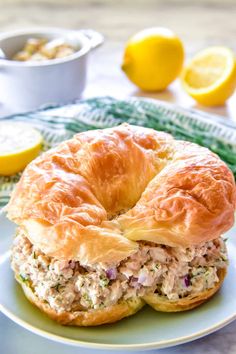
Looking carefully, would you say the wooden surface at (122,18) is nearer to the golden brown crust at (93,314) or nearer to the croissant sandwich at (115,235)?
the croissant sandwich at (115,235)


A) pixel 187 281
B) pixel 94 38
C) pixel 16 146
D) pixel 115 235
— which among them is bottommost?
pixel 16 146

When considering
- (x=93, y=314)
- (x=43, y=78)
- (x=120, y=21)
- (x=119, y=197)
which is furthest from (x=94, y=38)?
(x=93, y=314)

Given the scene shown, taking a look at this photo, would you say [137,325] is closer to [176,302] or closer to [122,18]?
[176,302]

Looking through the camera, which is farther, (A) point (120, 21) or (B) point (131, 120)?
(A) point (120, 21)

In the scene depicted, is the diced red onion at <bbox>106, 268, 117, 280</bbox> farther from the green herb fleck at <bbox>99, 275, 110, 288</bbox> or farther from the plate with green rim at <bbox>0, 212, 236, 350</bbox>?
the plate with green rim at <bbox>0, 212, 236, 350</bbox>

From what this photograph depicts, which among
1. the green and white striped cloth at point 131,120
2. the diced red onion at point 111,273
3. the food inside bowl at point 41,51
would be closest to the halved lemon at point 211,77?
the green and white striped cloth at point 131,120

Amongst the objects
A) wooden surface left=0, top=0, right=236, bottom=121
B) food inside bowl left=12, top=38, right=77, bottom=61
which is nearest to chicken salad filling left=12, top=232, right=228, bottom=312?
food inside bowl left=12, top=38, right=77, bottom=61

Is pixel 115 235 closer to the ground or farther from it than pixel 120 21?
→ farther from it

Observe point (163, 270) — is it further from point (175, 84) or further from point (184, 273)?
point (175, 84)
